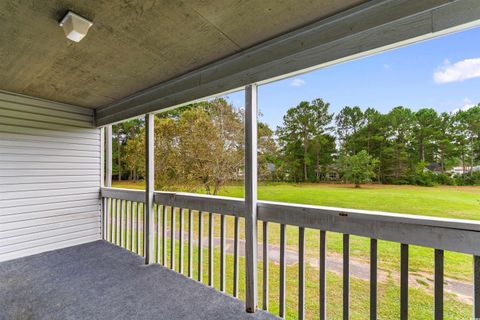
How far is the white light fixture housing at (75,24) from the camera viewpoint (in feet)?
5.16

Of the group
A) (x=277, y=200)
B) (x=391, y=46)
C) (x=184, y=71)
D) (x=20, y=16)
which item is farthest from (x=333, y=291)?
(x=20, y=16)

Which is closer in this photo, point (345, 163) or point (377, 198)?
point (377, 198)

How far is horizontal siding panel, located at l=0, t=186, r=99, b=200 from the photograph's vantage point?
3.17 metres

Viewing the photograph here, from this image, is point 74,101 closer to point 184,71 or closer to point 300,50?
point 184,71

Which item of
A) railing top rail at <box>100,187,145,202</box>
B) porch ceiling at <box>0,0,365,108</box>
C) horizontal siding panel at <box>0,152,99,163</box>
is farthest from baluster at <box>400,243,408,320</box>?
horizontal siding panel at <box>0,152,99,163</box>

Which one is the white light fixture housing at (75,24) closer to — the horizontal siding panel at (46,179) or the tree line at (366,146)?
the tree line at (366,146)

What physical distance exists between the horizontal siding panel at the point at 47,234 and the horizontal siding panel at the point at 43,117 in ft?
5.40

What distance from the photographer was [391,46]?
1.48 meters

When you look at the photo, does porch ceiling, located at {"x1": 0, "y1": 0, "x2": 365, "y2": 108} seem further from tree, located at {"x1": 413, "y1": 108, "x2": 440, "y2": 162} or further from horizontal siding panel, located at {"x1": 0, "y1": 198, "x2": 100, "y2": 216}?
horizontal siding panel, located at {"x1": 0, "y1": 198, "x2": 100, "y2": 216}

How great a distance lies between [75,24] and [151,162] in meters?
1.83

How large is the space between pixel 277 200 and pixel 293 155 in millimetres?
468

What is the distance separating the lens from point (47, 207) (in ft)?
11.5

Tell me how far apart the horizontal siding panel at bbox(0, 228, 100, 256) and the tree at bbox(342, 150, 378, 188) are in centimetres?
411

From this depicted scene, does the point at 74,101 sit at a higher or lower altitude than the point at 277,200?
higher
